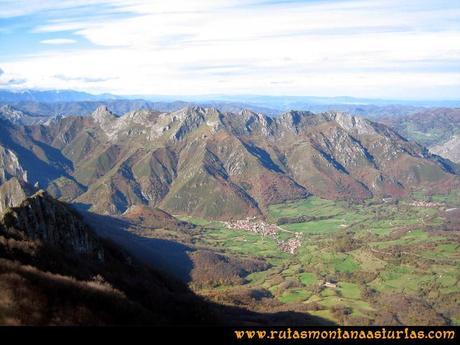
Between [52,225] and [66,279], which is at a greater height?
[66,279]

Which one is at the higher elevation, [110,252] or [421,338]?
[421,338]

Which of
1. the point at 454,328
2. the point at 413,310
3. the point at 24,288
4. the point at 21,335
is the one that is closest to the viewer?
the point at 21,335

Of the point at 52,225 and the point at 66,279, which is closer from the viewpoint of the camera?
the point at 66,279

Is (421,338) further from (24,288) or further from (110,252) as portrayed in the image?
(110,252)

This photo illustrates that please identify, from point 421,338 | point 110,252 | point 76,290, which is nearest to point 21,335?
point 76,290

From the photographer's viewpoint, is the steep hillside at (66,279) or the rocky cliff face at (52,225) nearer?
the steep hillside at (66,279)

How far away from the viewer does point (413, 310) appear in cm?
19975

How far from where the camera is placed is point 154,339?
28.9 meters

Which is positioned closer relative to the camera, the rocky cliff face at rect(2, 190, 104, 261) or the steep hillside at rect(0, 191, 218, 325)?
the steep hillside at rect(0, 191, 218, 325)

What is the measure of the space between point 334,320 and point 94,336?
146 m

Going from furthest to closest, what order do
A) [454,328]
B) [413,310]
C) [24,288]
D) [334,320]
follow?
1. [413,310]
2. [334,320]
3. [24,288]
4. [454,328]

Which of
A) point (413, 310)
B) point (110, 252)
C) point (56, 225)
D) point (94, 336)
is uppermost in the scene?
point (94, 336)

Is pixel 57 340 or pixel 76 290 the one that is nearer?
pixel 57 340

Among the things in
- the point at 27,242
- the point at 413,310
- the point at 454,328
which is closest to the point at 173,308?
the point at 27,242
